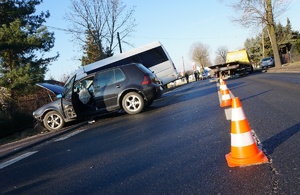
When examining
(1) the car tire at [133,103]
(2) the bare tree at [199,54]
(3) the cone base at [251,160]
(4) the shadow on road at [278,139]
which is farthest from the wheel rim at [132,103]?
(2) the bare tree at [199,54]

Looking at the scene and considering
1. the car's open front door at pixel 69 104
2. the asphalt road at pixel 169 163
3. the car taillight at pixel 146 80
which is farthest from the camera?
the car's open front door at pixel 69 104

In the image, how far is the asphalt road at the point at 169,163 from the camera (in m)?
3.34

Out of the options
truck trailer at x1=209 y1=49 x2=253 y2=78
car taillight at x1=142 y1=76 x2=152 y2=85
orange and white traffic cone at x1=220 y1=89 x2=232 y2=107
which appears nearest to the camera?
orange and white traffic cone at x1=220 y1=89 x2=232 y2=107

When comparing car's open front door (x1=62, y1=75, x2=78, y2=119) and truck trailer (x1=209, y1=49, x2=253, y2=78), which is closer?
car's open front door (x1=62, y1=75, x2=78, y2=119)

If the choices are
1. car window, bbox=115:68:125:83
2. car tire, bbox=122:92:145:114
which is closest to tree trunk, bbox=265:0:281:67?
car tire, bbox=122:92:145:114

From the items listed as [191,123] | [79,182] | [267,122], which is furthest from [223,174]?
[191,123]

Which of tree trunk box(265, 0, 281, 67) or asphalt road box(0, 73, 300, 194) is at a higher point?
tree trunk box(265, 0, 281, 67)

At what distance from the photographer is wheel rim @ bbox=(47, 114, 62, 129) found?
35.9ft

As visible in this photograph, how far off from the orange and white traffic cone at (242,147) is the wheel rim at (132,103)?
22.0ft

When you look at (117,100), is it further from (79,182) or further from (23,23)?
(23,23)

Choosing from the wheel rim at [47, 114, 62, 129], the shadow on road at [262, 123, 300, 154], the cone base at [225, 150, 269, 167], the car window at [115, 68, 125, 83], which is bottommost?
the shadow on road at [262, 123, 300, 154]

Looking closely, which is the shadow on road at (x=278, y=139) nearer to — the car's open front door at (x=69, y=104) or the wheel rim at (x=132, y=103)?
the wheel rim at (x=132, y=103)

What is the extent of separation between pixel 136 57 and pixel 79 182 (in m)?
16.5

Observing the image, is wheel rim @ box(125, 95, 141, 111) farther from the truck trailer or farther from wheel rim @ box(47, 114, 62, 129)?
the truck trailer
